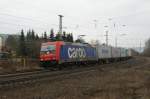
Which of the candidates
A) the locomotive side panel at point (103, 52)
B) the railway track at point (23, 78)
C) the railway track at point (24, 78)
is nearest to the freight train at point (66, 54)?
the locomotive side panel at point (103, 52)

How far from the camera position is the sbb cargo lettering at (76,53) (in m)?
33.9

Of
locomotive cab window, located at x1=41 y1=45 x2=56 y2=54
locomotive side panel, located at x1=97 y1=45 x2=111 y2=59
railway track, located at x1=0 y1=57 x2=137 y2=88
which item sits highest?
locomotive cab window, located at x1=41 y1=45 x2=56 y2=54

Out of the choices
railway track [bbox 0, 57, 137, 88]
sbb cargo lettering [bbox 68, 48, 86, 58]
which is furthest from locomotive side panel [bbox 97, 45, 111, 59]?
railway track [bbox 0, 57, 137, 88]

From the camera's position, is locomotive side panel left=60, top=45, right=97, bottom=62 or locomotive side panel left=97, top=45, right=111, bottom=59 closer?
locomotive side panel left=60, top=45, right=97, bottom=62

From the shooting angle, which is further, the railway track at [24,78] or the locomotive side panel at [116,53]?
the locomotive side panel at [116,53]

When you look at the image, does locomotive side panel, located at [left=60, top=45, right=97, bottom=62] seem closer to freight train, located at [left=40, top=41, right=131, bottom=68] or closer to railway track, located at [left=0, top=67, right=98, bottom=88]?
freight train, located at [left=40, top=41, right=131, bottom=68]

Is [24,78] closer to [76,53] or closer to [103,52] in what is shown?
[76,53]

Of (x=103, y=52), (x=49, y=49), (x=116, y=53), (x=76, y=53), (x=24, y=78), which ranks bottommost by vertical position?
(x=24, y=78)

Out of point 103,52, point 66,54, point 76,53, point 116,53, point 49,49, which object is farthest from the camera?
point 116,53

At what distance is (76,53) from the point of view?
3600 centimetres

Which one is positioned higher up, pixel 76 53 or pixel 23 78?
pixel 76 53

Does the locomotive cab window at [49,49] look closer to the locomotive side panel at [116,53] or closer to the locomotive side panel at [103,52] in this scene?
the locomotive side panel at [103,52]

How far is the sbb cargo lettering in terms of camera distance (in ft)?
111

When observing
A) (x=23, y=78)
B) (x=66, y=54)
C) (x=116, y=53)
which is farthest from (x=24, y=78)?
(x=116, y=53)
